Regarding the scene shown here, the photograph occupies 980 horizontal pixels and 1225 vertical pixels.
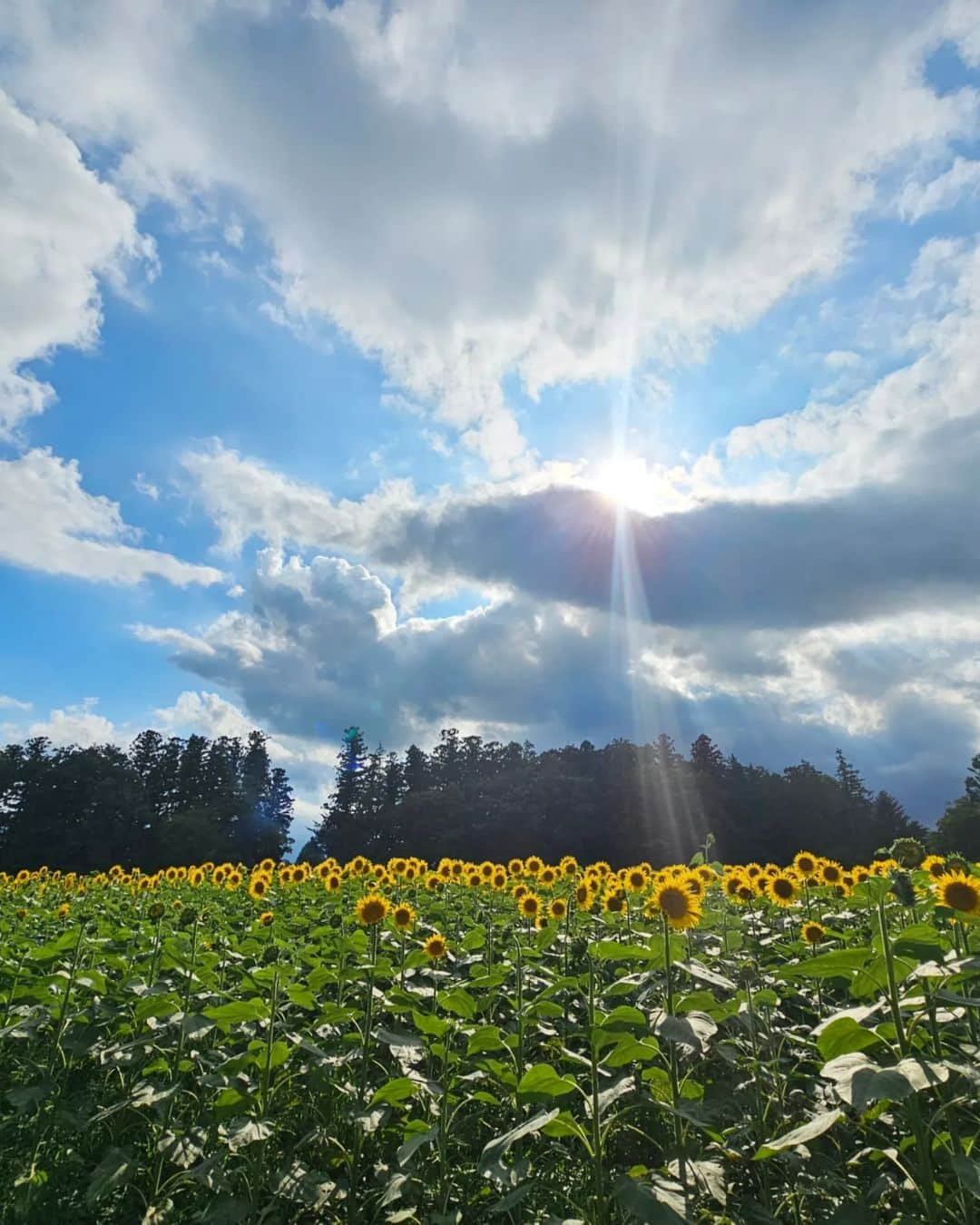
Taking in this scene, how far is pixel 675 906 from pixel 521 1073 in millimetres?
1279

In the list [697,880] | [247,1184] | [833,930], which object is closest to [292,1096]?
[247,1184]

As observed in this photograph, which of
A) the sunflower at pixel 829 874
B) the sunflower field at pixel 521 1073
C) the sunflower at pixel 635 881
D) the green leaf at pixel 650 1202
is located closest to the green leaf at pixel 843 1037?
the sunflower field at pixel 521 1073

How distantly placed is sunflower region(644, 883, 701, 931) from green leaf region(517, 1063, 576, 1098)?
956mm

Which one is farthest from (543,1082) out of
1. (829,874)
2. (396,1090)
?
(829,874)

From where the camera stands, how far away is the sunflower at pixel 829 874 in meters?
8.07

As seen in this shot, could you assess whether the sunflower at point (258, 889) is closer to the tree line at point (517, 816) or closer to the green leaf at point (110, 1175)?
the green leaf at point (110, 1175)

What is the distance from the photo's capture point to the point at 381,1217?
3.99 meters

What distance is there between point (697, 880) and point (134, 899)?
9.14m

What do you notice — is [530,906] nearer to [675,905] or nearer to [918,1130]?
[675,905]

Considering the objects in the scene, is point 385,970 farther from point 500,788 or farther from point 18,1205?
point 500,788

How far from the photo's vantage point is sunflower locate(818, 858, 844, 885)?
8070 mm

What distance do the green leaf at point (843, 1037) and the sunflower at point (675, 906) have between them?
1.16m

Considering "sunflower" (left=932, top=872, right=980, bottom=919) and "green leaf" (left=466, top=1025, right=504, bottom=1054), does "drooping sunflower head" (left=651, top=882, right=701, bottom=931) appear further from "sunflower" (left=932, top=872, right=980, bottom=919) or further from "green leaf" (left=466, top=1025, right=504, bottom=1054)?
"sunflower" (left=932, top=872, right=980, bottom=919)

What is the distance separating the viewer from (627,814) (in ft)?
174
